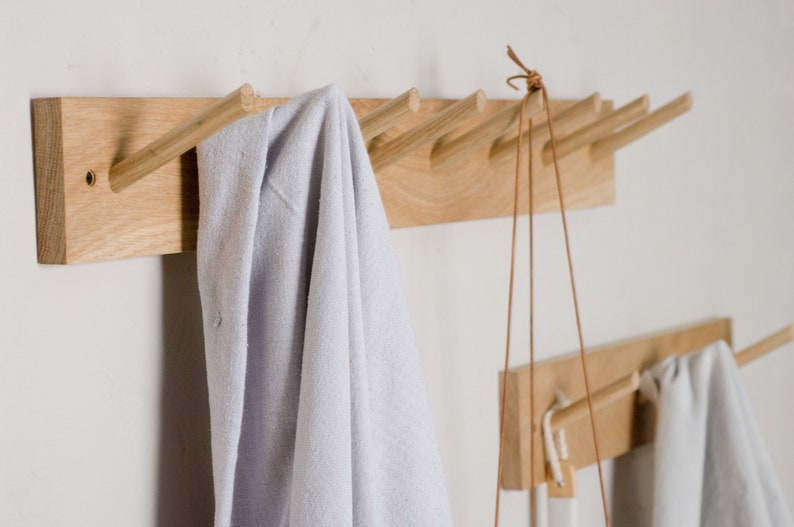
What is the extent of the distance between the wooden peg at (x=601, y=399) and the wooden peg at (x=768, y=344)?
0.16 meters

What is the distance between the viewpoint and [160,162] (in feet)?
1.44

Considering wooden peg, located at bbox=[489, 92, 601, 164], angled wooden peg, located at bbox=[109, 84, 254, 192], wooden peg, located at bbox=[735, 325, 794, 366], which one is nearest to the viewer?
angled wooden peg, located at bbox=[109, 84, 254, 192]

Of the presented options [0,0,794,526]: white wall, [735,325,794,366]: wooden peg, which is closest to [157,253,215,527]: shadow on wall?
[0,0,794,526]: white wall

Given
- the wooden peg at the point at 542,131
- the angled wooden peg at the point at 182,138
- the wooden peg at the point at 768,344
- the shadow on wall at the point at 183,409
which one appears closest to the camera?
the angled wooden peg at the point at 182,138

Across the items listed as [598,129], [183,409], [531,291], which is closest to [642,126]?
[598,129]

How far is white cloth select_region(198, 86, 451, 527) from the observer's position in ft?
1.52

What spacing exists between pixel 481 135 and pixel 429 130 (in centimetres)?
6

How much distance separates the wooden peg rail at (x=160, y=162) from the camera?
0.44 meters

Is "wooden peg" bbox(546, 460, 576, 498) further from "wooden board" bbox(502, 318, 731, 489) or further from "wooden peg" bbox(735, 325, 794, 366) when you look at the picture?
"wooden peg" bbox(735, 325, 794, 366)

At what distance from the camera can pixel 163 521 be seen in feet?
1.67

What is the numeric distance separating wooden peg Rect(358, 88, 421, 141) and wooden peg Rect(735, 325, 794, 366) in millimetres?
418

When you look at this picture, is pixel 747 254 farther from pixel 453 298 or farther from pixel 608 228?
pixel 453 298

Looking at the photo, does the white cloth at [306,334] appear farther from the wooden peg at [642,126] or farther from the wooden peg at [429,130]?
the wooden peg at [642,126]

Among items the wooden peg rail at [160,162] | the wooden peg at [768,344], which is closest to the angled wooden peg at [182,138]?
the wooden peg rail at [160,162]
